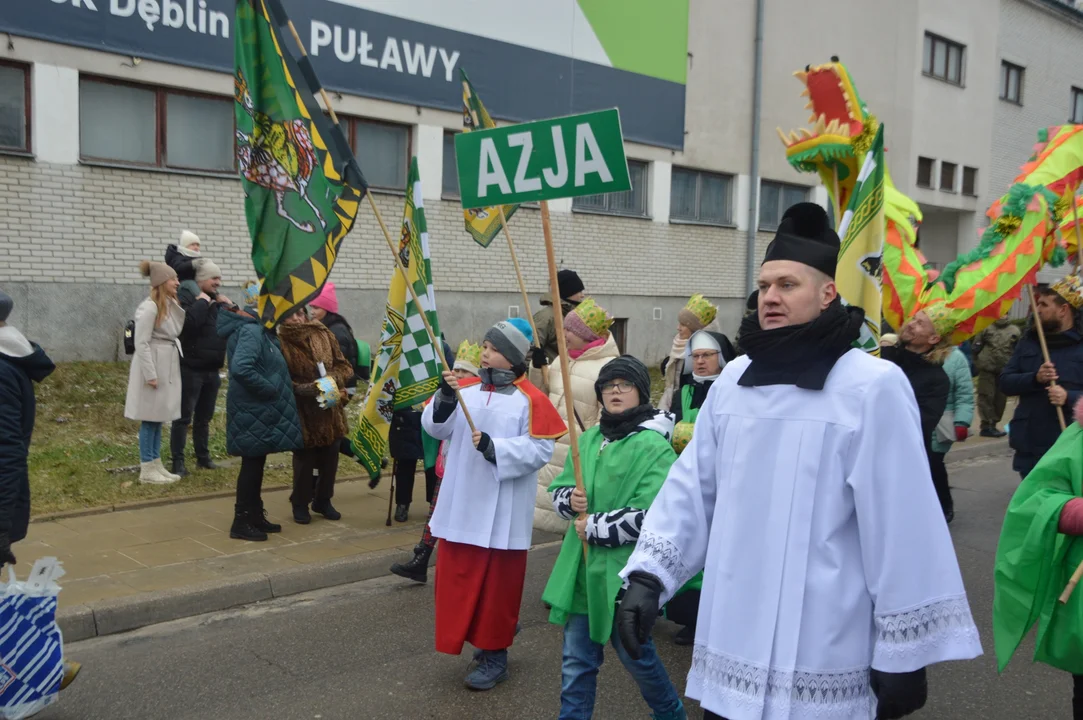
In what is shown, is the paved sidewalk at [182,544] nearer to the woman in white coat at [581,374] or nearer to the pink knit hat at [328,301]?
the woman in white coat at [581,374]

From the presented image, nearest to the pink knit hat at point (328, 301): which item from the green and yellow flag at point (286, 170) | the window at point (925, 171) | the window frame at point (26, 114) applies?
the green and yellow flag at point (286, 170)

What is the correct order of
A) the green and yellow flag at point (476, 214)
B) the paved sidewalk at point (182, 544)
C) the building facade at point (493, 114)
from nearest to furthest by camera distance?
the paved sidewalk at point (182, 544) → the green and yellow flag at point (476, 214) → the building facade at point (493, 114)

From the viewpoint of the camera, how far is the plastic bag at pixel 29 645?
13.6 feet

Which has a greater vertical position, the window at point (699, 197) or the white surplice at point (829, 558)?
the window at point (699, 197)

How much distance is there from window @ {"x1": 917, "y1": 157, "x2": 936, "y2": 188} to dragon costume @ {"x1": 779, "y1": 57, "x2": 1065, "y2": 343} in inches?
720

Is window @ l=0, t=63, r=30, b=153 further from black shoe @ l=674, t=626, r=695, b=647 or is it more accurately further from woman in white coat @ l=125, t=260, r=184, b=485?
black shoe @ l=674, t=626, r=695, b=647

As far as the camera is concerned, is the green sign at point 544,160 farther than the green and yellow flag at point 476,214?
No

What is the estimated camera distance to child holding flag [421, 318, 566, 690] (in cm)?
487

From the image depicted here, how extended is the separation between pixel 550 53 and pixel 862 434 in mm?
14923

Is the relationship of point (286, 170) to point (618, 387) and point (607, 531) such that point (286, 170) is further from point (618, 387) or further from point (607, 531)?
point (607, 531)

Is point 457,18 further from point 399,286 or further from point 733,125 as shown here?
point 399,286

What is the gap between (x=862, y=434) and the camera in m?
2.61

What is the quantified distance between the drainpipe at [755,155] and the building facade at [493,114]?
3.5 inches

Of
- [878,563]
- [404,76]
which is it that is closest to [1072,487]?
[878,563]
